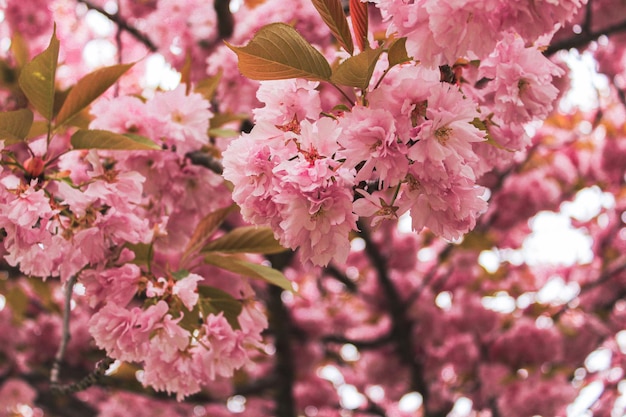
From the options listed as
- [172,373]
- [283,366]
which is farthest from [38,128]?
[283,366]

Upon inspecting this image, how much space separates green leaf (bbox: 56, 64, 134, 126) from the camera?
146cm

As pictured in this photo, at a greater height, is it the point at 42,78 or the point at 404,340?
the point at 42,78

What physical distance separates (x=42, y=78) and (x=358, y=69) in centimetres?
74

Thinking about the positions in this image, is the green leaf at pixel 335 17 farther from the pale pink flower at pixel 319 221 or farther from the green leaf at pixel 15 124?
the green leaf at pixel 15 124

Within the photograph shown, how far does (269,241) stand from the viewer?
1.57 meters

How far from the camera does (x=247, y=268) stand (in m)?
1.44

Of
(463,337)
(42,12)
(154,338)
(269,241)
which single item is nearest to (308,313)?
(463,337)

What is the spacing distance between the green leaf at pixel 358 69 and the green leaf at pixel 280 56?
0.18 ft

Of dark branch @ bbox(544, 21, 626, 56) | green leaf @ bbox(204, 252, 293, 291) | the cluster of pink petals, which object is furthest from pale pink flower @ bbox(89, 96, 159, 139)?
dark branch @ bbox(544, 21, 626, 56)

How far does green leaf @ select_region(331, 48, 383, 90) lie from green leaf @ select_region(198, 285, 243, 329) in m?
0.64

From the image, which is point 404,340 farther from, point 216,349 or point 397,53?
point 397,53

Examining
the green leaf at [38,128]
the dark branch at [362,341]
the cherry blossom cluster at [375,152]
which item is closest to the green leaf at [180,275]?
the cherry blossom cluster at [375,152]

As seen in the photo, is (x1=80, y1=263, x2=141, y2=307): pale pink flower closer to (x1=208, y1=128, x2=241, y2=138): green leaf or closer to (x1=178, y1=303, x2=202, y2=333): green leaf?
(x1=178, y1=303, x2=202, y2=333): green leaf

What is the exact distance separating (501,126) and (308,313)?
3.46 m
